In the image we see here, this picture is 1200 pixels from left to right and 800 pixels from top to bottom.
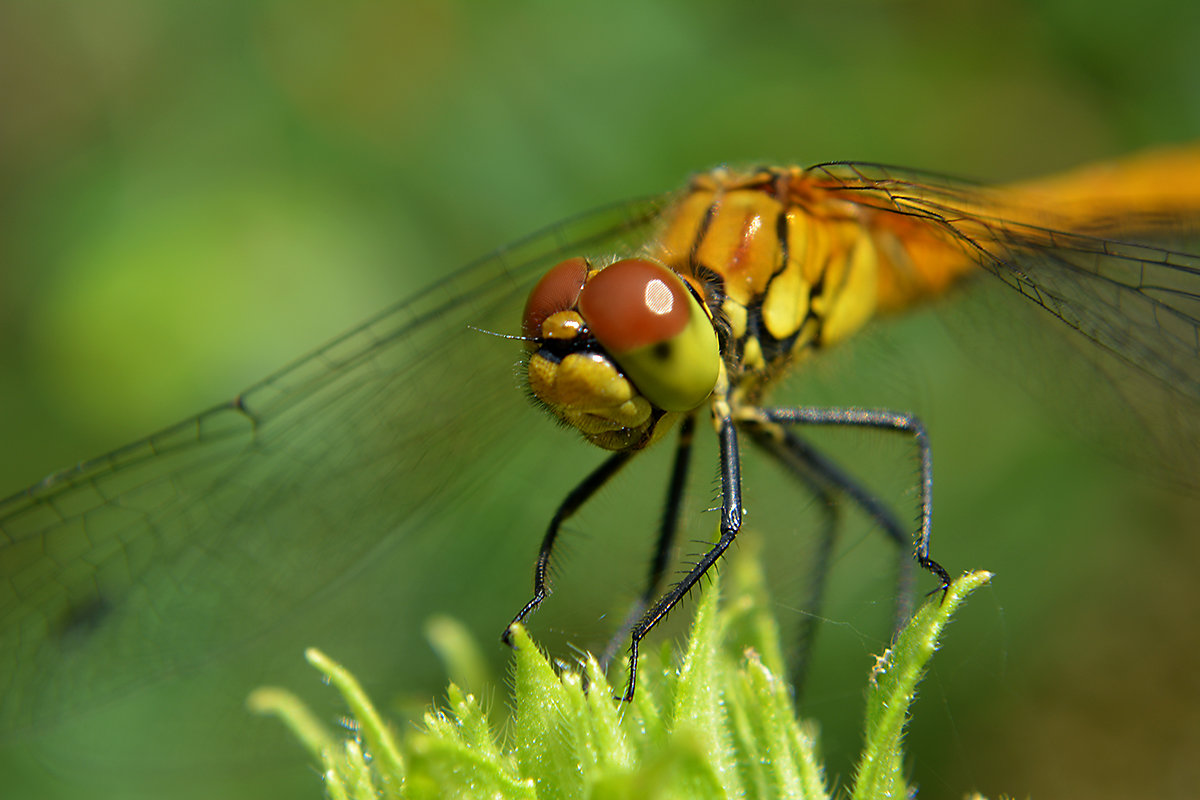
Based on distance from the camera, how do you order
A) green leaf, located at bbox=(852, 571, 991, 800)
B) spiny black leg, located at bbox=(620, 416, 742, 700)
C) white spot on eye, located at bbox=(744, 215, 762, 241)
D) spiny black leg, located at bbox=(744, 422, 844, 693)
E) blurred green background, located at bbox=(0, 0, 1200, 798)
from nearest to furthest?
green leaf, located at bbox=(852, 571, 991, 800)
spiny black leg, located at bbox=(620, 416, 742, 700)
white spot on eye, located at bbox=(744, 215, 762, 241)
spiny black leg, located at bbox=(744, 422, 844, 693)
blurred green background, located at bbox=(0, 0, 1200, 798)

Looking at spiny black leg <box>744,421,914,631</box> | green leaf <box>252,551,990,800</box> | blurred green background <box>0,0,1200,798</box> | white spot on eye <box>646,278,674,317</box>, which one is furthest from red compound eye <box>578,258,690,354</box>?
blurred green background <box>0,0,1200,798</box>

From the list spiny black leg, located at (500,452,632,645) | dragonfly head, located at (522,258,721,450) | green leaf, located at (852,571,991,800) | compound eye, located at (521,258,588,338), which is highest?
compound eye, located at (521,258,588,338)

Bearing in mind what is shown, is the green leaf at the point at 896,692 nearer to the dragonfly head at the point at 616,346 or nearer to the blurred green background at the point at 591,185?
the dragonfly head at the point at 616,346

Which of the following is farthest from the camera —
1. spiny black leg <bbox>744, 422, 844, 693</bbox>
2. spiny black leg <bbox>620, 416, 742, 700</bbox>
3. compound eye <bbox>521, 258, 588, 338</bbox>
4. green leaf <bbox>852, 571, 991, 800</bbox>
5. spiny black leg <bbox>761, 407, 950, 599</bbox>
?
spiny black leg <bbox>744, 422, 844, 693</bbox>

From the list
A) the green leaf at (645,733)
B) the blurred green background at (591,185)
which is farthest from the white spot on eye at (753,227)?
the blurred green background at (591,185)

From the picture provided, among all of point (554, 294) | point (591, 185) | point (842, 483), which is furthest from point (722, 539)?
point (591, 185)

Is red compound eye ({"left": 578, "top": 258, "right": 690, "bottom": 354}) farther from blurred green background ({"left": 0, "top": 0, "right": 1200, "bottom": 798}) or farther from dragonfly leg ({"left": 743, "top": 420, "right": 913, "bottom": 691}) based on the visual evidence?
blurred green background ({"left": 0, "top": 0, "right": 1200, "bottom": 798})

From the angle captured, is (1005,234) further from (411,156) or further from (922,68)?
(411,156)

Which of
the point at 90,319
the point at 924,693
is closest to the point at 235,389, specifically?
the point at 90,319
